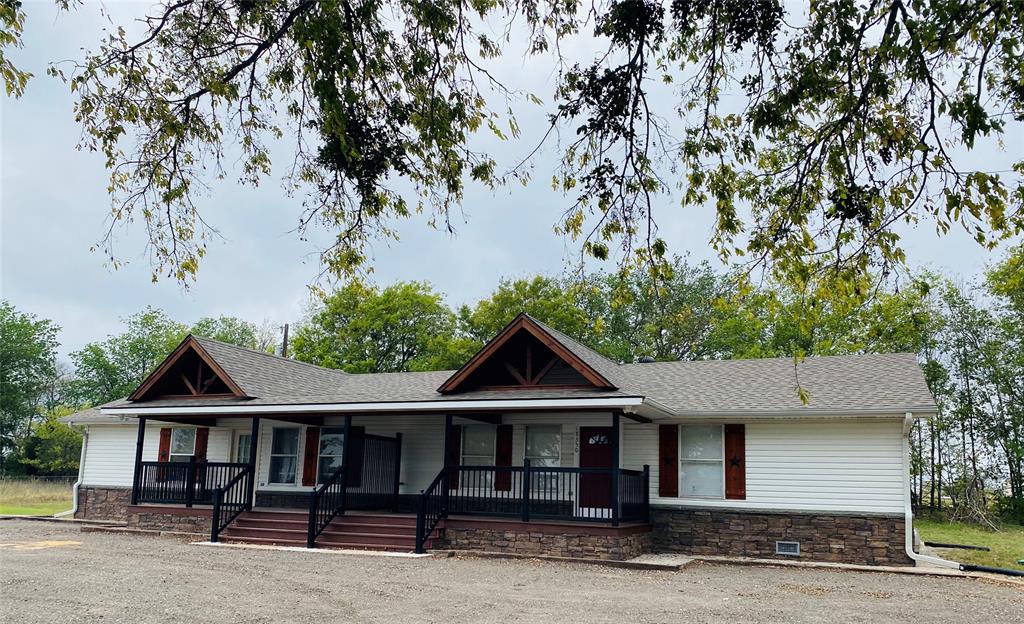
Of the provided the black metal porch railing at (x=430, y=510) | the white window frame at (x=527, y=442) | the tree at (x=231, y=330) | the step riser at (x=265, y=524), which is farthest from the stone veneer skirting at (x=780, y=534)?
the tree at (x=231, y=330)

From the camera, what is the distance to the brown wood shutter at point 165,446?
21.5 metres

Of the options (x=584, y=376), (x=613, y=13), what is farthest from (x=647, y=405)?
(x=613, y=13)

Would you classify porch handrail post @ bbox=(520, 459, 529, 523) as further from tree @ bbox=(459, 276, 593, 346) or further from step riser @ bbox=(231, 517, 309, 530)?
tree @ bbox=(459, 276, 593, 346)

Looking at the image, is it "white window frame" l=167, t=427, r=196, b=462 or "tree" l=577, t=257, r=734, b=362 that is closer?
"white window frame" l=167, t=427, r=196, b=462

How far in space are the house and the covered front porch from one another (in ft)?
0.15

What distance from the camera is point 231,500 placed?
17.6 meters

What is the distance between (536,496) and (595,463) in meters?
1.34

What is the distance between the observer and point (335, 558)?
14.1 m

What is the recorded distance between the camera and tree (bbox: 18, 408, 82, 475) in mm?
43031

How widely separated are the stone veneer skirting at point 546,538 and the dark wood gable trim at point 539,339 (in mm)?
2543

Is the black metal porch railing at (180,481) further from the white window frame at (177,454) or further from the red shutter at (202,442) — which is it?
the white window frame at (177,454)

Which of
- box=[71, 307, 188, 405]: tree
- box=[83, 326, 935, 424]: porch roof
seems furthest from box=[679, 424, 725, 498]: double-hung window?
box=[71, 307, 188, 405]: tree

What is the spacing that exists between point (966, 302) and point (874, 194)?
27731 mm

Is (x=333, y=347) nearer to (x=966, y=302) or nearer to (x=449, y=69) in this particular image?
(x=966, y=302)
